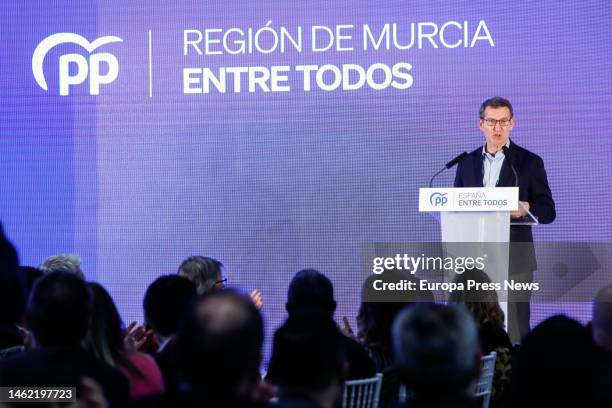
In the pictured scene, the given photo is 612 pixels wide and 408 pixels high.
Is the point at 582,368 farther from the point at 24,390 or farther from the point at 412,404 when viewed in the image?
the point at 24,390

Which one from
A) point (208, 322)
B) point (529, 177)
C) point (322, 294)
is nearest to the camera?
point (208, 322)

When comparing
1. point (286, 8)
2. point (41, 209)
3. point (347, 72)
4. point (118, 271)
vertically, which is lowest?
point (118, 271)

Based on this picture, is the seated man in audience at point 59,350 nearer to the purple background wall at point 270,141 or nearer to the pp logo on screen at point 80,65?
the purple background wall at point 270,141

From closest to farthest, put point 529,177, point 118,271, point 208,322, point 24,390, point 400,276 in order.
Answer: point 208,322, point 24,390, point 400,276, point 529,177, point 118,271

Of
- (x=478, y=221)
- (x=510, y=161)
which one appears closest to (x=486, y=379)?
(x=478, y=221)

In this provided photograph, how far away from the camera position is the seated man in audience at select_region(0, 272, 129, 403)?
104 inches

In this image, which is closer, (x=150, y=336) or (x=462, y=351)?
(x=462, y=351)

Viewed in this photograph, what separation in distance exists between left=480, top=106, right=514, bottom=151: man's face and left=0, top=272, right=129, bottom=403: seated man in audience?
14.3 feet

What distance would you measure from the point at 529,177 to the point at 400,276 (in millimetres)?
1214

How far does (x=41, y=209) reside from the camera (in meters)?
7.23

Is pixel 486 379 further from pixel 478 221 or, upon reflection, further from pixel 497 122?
pixel 497 122

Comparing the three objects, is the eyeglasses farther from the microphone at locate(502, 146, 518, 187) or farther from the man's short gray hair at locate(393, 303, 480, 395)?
the man's short gray hair at locate(393, 303, 480, 395)

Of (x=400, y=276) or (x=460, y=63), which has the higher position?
(x=460, y=63)

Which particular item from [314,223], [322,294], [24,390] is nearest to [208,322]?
[24,390]
